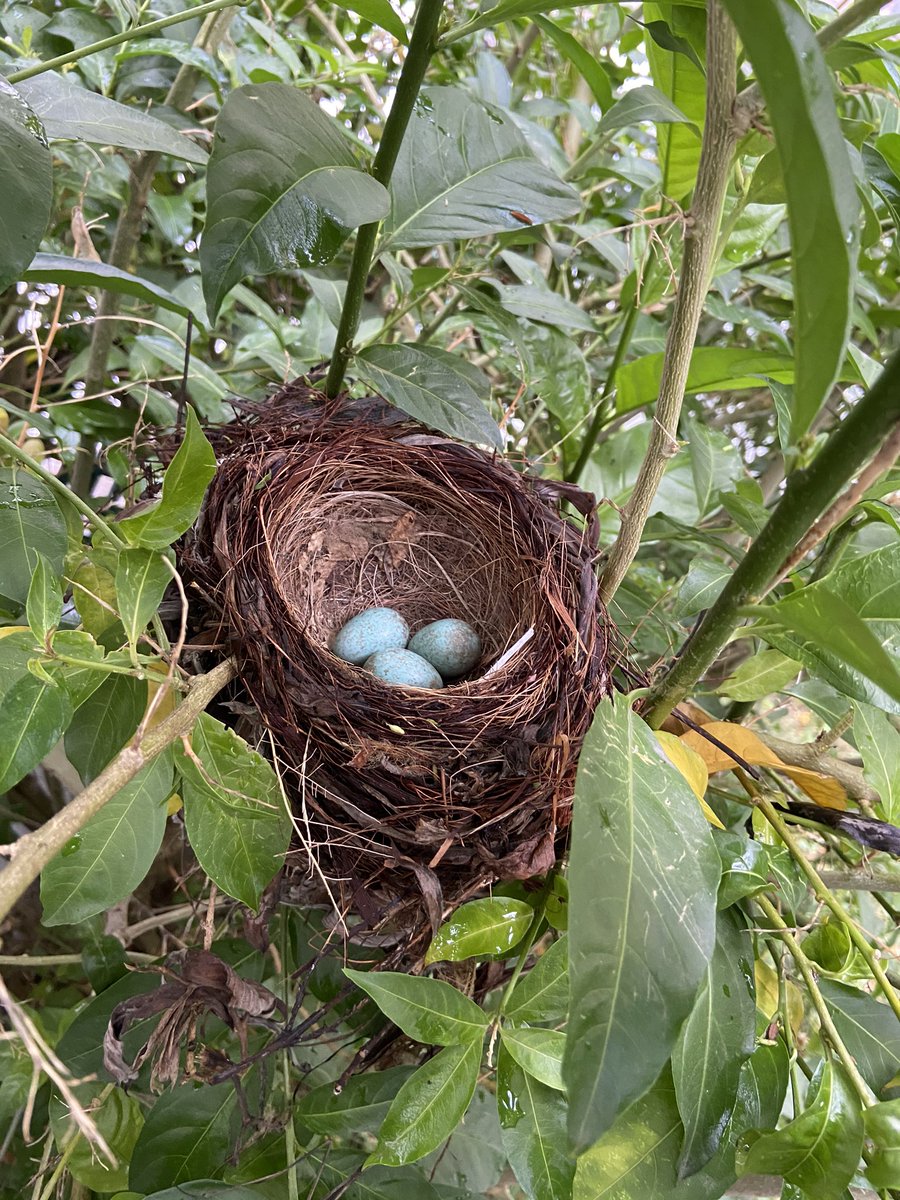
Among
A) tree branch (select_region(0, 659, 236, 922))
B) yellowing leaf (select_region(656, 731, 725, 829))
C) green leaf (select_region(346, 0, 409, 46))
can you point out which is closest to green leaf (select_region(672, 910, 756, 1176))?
yellowing leaf (select_region(656, 731, 725, 829))

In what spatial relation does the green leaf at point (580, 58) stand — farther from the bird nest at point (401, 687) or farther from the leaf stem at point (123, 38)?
the bird nest at point (401, 687)

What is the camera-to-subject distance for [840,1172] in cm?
46

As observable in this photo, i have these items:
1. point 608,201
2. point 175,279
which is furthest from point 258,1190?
point 608,201

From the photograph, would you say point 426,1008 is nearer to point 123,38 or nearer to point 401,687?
point 401,687

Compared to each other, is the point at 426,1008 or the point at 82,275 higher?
the point at 82,275

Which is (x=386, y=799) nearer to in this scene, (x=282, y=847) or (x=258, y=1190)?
(x=282, y=847)

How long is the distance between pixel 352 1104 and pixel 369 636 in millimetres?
538

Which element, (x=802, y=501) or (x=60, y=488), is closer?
(x=802, y=501)

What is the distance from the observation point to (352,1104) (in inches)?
23.5

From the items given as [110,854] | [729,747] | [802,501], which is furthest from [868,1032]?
[110,854]

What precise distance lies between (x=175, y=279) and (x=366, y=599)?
0.55 m

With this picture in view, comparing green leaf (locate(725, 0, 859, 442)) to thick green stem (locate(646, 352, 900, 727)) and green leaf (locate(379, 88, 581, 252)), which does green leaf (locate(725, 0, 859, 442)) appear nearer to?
thick green stem (locate(646, 352, 900, 727))

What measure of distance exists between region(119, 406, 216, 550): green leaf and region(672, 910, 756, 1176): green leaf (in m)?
0.40

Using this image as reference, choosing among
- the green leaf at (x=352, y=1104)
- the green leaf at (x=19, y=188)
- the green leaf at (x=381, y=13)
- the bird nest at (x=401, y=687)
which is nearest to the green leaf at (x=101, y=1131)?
the green leaf at (x=352, y=1104)
